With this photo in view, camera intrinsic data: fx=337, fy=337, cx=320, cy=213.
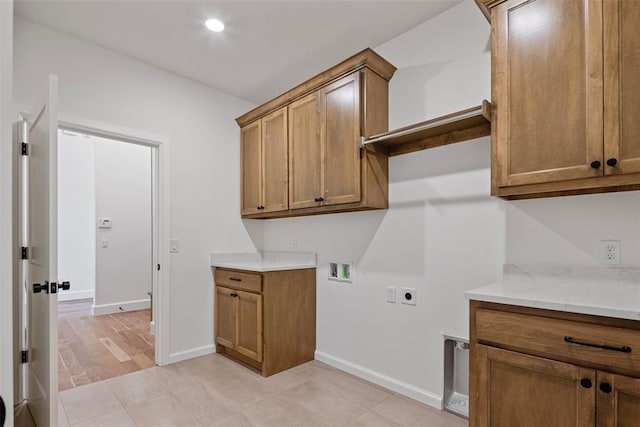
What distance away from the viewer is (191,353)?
10.4 ft

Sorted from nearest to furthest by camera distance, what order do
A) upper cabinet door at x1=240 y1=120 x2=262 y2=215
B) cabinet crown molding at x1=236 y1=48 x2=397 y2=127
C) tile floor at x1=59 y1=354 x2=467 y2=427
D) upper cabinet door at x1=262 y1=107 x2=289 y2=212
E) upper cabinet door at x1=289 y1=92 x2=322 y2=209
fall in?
tile floor at x1=59 y1=354 x2=467 y2=427
cabinet crown molding at x1=236 y1=48 x2=397 y2=127
upper cabinet door at x1=289 y1=92 x2=322 y2=209
upper cabinet door at x1=262 y1=107 x2=289 y2=212
upper cabinet door at x1=240 y1=120 x2=262 y2=215

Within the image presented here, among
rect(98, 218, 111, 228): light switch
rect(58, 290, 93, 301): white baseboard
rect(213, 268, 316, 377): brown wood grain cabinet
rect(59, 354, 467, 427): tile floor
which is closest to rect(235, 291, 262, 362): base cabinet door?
rect(213, 268, 316, 377): brown wood grain cabinet

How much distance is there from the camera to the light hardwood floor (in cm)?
284

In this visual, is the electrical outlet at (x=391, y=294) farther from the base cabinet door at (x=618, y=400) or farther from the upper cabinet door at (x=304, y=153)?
the base cabinet door at (x=618, y=400)

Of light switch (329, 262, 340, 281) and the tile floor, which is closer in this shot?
the tile floor

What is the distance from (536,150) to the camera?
1.61m

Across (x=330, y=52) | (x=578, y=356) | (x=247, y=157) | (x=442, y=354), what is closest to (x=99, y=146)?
A: (x=247, y=157)

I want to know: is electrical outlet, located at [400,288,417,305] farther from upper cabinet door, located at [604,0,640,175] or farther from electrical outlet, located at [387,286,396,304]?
upper cabinet door, located at [604,0,640,175]

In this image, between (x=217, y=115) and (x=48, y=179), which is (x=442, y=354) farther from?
(x=217, y=115)

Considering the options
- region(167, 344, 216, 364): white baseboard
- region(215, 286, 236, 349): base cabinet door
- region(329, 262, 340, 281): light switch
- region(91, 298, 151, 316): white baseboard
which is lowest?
region(91, 298, 151, 316): white baseboard

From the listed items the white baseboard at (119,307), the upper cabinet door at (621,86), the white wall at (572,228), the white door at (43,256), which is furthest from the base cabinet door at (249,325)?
the white baseboard at (119,307)

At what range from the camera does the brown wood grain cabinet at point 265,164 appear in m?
3.07

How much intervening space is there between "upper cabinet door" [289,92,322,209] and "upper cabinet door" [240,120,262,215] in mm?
518

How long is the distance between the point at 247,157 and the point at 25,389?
8.27 ft
